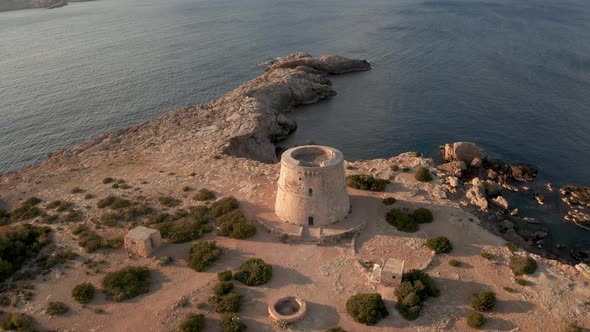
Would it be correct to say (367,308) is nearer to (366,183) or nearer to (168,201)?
(366,183)

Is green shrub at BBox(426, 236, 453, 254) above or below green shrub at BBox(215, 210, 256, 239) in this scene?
below

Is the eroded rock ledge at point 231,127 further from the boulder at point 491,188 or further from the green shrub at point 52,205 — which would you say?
the boulder at point 491,188

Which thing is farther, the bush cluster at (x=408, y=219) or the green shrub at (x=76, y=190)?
the green shrub at (x=76, y=190)

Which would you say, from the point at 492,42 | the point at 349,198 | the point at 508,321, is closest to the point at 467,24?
the point at 492,42

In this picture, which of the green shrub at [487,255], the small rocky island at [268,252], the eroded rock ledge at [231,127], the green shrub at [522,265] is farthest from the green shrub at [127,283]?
the green shrub at [522,265]

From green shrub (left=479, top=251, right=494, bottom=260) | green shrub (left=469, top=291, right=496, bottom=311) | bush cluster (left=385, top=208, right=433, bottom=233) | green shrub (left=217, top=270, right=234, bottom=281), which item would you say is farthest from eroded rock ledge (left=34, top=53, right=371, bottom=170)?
green shrub (left=469, top=291, right=496, bottom=311)

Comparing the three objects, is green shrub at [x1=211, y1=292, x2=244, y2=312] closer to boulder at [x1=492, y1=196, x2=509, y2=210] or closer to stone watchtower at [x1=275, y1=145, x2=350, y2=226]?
stone watchtower at [x1=275, y1=145, x2=350, y2=226]
